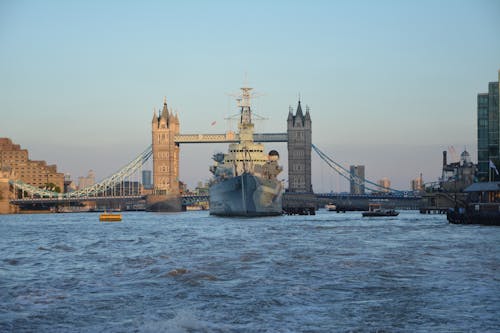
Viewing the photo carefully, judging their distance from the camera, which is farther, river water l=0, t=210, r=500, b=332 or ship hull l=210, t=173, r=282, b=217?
ship hull l=210, t=173, r=282, b=217

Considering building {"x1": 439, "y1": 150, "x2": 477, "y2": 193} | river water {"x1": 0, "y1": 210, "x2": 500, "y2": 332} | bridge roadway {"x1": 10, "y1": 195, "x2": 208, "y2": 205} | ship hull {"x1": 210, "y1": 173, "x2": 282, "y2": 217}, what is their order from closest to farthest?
river water {"x1": 0, "y1": 210, "x2": 500, "y2": 332} → ship hull {"x1": 210, "y1": 173, "x2": 282, "y2": 217} → building {"x1": 439, "y1": 150, "x2": 477, "y2": 193} → bridge roadway {"x1": 10, "y1": 195, "x2": 208, "y2": 205}

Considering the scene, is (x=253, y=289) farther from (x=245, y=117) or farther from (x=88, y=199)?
(x=88, y=199)

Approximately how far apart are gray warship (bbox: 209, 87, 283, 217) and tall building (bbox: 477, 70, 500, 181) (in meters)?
30.9

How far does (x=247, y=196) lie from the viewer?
95.7 m

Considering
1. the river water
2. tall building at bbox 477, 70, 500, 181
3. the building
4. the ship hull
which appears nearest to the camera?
the river water

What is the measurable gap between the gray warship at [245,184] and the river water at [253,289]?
5099 cm

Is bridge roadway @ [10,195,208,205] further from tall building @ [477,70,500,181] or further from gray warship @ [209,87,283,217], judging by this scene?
tall building @ [477,70,500,181]

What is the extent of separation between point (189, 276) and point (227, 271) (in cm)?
222

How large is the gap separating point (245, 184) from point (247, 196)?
257cm

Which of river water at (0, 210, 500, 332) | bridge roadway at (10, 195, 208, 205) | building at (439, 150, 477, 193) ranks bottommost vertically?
river water at (0, 210, 500, 332)

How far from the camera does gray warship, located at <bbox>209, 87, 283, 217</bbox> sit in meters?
95.6

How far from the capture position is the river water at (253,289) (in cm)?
2038

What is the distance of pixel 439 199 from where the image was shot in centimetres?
15875

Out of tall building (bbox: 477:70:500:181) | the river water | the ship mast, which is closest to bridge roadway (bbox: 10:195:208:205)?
the ship mast
